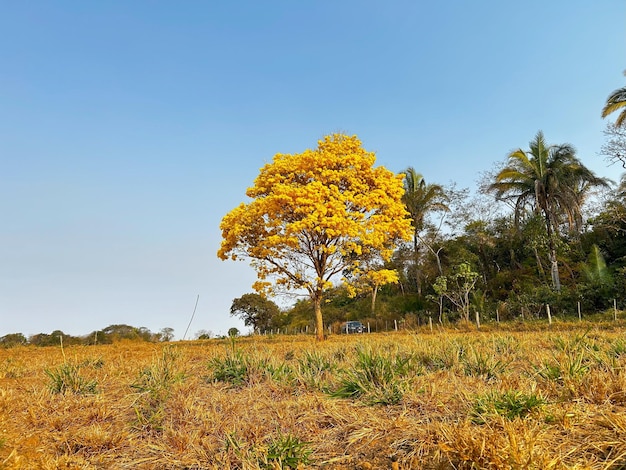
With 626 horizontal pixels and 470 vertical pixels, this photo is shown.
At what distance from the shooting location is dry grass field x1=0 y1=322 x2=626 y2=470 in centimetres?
246

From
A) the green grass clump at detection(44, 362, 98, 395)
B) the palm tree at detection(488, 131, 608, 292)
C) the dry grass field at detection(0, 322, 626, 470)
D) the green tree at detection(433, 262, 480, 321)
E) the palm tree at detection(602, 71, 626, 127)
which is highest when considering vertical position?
the palm tree at detection(602, 71, 626, 127)

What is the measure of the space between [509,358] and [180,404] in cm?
394

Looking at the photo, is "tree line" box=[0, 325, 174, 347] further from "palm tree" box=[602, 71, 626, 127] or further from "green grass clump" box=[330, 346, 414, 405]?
"palm tree" box=[602, 71, 626, 127]

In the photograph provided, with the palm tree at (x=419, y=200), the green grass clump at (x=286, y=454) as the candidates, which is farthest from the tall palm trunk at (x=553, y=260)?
the green grass clump at (x=286, y=454)

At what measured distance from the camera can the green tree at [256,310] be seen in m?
43.6

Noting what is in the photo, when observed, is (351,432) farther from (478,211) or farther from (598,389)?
(478,211)

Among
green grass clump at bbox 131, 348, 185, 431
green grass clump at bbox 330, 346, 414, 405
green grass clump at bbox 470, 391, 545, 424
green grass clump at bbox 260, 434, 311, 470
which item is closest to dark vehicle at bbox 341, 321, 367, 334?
green grass clump at bbox 131, 348, 185, 431

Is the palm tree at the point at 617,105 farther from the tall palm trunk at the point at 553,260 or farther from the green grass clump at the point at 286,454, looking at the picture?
the green grass clump at the point at 286,454

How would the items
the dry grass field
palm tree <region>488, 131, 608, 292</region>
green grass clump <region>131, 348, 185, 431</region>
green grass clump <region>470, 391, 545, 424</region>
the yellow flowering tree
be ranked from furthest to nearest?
palm tree <region>488, 131, 608, 292</region> → the yellow flowering tree → green grass clump <region>131, 348, 185, 431</region> → green grass clump <region>470, 391, 545, 424</region> → the dry grass field

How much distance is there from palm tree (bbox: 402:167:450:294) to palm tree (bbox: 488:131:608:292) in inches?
198

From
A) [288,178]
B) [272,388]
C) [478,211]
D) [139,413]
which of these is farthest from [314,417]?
[478,211]

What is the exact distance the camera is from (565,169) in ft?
79.7

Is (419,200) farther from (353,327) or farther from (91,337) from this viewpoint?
(91,337)

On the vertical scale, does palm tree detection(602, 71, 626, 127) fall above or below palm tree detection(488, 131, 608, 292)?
above
